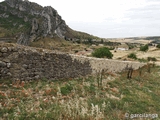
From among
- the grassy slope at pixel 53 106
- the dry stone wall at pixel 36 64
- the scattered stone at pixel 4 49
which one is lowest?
the grassy slope at pixel 53 106

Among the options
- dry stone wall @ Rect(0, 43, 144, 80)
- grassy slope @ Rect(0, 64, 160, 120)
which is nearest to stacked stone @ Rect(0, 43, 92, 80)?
dry stone wall @ Rect(0, 43, 144, 80)

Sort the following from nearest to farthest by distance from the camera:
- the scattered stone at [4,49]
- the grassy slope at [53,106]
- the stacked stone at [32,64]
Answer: the grassy slope at [53,106] < the scattered stone at [4,49] < the stacked stone at [32,64]

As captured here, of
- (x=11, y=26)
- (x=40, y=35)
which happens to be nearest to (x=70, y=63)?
(x=40, y=35)

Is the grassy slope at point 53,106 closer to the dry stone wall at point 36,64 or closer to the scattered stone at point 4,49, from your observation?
the dry stone wall at point 36,64

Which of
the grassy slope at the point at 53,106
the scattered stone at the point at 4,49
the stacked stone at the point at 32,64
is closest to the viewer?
the grassy slope at the point at 53,106

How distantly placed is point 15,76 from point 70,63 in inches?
206

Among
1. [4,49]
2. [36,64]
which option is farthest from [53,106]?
[36,64]

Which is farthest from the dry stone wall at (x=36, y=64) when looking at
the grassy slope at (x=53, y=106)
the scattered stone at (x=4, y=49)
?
the grassy slope at (x=53, y=106)

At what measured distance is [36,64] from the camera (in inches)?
405

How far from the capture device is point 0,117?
203 inches

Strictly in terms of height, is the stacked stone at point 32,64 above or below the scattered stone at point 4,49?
below

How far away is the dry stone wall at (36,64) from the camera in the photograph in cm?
881

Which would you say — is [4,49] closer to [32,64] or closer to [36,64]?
[32,64]

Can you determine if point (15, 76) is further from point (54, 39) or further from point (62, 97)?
point (54, 39)
